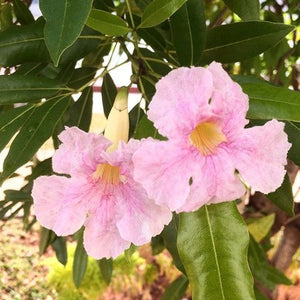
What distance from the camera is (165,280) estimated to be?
135 inches

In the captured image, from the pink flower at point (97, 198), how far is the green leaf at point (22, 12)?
0.58 meters

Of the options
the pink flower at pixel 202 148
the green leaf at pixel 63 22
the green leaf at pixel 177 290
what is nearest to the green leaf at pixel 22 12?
the green leaf at pixel 63 22

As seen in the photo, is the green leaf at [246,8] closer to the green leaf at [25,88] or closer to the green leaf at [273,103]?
the green leaf at [273,103]

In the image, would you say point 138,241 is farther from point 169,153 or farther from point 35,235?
Result: point 35,235

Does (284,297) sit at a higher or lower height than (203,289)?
lower

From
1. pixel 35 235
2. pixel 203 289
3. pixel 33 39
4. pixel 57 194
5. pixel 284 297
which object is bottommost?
pixel 35 235

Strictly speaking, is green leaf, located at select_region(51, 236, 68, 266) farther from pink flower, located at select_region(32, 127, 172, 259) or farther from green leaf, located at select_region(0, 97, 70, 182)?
pink flower, located at select_region(32, 127, 172, 259)

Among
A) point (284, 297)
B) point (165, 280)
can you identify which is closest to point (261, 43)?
point (284, 297)

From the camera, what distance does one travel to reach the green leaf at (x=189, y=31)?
31.9 inches

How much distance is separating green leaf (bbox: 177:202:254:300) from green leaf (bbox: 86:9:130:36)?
0.28 m

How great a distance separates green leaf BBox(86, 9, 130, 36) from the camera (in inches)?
27.5

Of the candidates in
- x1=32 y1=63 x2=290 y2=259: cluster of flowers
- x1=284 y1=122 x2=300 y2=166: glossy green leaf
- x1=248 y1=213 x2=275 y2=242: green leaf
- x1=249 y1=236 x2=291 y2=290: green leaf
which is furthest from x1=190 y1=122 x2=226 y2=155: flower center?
x1=248 y1=213 x2=275 y2=242: green leaf

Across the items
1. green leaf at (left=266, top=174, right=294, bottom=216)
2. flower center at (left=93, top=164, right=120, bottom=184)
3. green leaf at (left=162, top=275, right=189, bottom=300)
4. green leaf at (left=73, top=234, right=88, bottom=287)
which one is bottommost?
green leaf at (left=162, top=275, right=189, bottom=300)

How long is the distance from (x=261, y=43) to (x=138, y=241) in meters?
0.39
